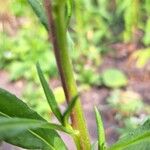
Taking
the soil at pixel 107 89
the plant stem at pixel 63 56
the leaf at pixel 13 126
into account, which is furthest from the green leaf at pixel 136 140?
the soil at pixel 107 89

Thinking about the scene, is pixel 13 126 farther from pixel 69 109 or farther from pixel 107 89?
pixel 107 89

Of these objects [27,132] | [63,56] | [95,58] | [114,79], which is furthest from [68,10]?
[95,58]

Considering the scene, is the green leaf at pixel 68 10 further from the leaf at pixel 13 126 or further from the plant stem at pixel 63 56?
the leaf at pixel 13 126

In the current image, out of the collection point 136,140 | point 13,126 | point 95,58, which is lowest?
point 95,58

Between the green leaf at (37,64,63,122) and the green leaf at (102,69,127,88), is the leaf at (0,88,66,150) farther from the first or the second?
the green leaf at (102,69,127,88)

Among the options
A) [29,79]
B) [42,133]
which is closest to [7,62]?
[29,79]

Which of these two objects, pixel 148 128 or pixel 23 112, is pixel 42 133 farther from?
pixel 148 128

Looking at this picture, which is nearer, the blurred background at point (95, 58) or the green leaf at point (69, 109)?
the green leaf at point (69, 109)
